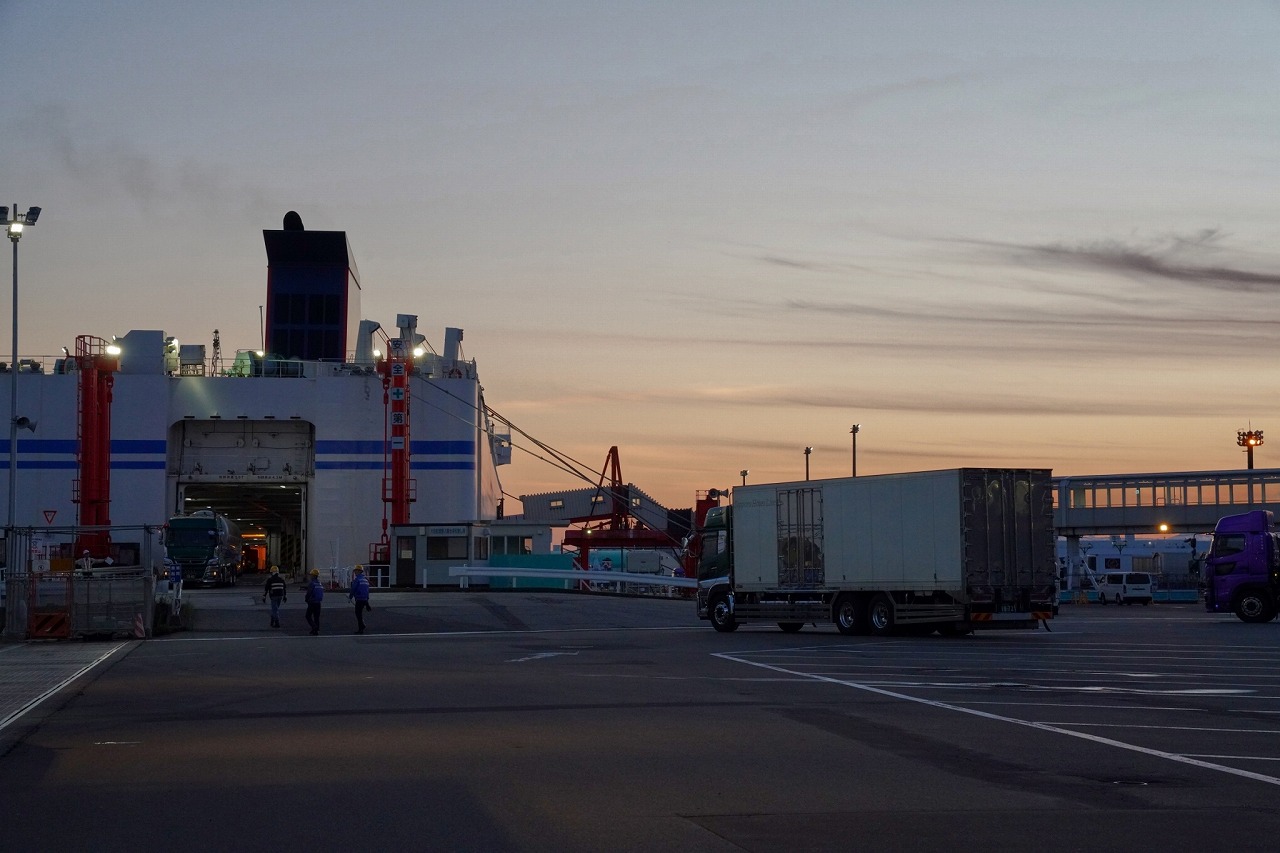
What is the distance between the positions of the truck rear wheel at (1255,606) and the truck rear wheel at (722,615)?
15.1m

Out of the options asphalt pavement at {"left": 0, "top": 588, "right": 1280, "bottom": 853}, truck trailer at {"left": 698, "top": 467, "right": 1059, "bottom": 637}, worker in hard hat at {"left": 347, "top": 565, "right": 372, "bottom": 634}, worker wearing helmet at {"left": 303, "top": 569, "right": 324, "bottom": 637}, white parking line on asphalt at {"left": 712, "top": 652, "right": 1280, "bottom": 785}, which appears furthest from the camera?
worker in hard hat at {"left": 347, "top": 565, "right": 372, "bottom": 634}

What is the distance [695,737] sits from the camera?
493 inches

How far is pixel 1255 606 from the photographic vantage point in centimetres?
3706

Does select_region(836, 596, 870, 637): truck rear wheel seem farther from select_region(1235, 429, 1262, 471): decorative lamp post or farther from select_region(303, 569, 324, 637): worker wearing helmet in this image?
select_region(1235, 429, 1262, 471): decorative lamp post

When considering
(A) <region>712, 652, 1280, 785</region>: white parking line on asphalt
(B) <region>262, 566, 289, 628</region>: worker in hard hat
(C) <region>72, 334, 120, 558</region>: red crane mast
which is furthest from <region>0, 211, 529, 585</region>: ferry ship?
(A) <region>712, 652, 1280, 785</region>: white parking line on asphalt

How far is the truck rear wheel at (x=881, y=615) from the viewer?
29281 mm

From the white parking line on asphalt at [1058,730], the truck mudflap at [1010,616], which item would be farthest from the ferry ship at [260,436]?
the white parking line on asphalt at [1058,730]

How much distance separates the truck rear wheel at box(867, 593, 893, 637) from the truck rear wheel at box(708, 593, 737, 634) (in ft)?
13.1

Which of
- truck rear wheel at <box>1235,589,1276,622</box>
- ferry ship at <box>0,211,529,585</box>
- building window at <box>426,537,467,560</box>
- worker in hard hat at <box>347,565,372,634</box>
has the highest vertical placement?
ferry ship at <box>0,211,529,585</box>

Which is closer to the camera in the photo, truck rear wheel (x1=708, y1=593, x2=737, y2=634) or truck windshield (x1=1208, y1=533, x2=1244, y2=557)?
truck rear wheel (x1=708, y1=593, x2=737, y2=634)

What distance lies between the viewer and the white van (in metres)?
64.2

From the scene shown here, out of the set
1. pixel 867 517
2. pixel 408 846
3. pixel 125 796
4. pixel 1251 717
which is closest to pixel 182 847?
pixel 408 846

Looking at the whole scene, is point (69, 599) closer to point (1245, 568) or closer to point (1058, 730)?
point (1058, 730)

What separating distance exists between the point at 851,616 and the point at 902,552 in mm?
2467
